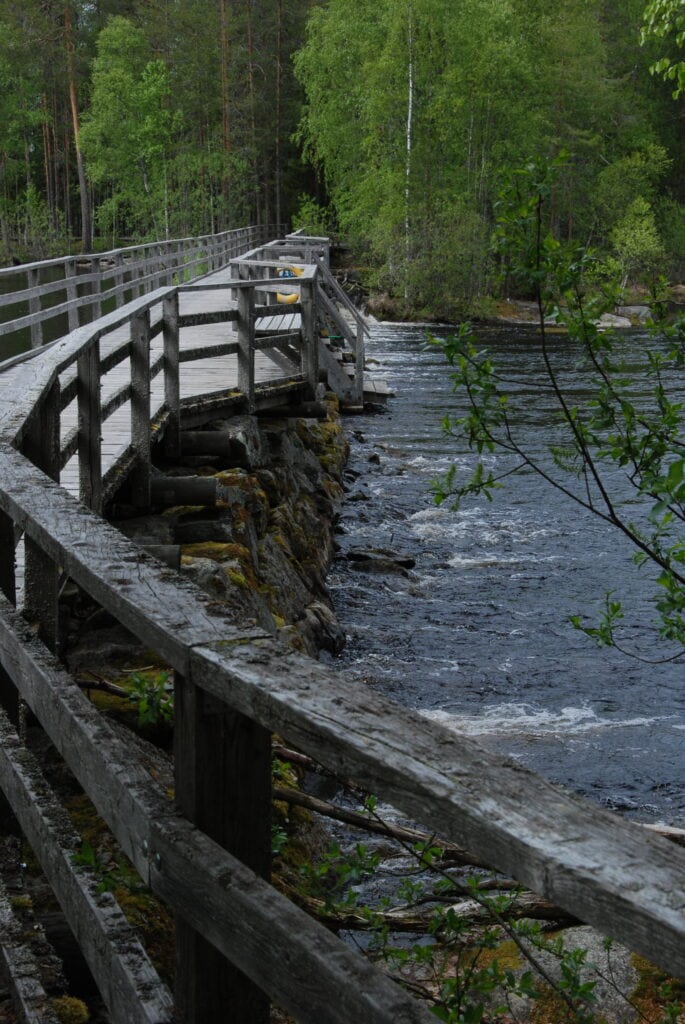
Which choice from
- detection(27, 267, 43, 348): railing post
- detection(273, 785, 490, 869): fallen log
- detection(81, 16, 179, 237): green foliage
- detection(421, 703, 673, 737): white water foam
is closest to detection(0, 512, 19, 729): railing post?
detection(273, 785, 490, 869): fallen log

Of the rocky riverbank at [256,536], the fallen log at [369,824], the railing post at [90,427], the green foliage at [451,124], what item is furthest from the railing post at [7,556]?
the green foliage at [451,124]

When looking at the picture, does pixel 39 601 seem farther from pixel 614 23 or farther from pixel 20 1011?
pixel 614 23

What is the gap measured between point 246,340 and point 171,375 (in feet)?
4.69

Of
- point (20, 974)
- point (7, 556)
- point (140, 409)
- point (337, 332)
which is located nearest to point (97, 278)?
point (337, 332)

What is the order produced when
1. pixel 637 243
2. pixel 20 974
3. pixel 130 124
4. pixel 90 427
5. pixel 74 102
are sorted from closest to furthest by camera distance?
pixel 20 974 → pixel 90 427 → pixel 74 102 → pixel 637 243 → pixel 130 124

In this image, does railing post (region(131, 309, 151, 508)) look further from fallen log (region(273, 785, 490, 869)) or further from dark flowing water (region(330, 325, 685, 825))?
fallen log (region(273, 785, 490, 869))

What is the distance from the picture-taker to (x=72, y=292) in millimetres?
17797

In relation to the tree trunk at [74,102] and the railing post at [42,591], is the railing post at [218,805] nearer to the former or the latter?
the railing post at [42,591]

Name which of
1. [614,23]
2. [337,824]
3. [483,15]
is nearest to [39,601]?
[337,824]

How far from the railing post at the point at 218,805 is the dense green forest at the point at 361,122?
3364 cm

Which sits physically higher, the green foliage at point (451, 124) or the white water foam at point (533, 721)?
the green foliage at point (451, 124)

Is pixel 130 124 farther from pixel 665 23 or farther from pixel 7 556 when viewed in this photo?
pixel 7 556

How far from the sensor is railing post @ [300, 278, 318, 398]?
12.4 m

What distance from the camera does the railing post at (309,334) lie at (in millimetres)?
12352
